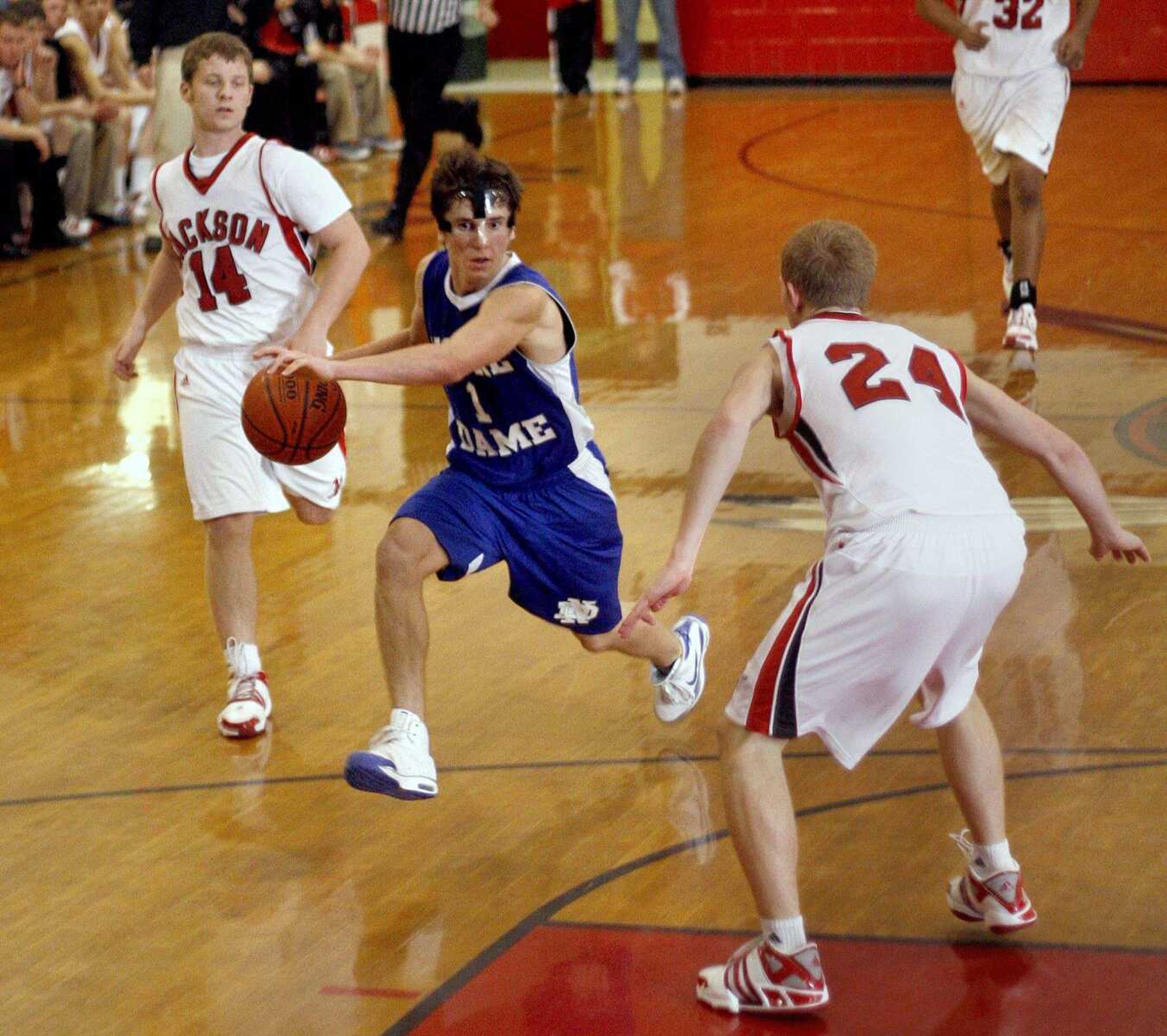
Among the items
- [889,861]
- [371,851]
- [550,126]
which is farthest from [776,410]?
[550,126]

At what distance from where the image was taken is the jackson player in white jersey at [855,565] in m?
3.28

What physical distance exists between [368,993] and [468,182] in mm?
1716

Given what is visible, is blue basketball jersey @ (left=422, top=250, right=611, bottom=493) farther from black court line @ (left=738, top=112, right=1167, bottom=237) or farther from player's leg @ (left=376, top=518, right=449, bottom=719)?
black court line @ (left=738, top=112, right=1167, bottom=237)

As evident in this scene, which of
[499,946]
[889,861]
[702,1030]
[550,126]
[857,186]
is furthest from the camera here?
[550,126]

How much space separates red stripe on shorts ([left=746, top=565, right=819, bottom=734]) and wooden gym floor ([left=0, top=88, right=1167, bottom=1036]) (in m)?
0.53

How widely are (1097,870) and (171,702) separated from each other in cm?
244

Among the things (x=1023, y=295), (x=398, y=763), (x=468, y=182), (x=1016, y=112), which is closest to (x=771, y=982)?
(x=398, y=763)

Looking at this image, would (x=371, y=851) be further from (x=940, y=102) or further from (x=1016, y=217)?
(x=940, y=102)

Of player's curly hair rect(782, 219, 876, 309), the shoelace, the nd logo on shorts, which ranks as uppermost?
player's curly hair rect(782, 219, 876, 309)

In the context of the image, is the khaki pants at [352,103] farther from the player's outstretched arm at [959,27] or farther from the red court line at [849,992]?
the red court line at [849,992]

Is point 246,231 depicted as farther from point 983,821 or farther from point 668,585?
point 983,821

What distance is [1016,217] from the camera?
26.8ft

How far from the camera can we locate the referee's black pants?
1111cm

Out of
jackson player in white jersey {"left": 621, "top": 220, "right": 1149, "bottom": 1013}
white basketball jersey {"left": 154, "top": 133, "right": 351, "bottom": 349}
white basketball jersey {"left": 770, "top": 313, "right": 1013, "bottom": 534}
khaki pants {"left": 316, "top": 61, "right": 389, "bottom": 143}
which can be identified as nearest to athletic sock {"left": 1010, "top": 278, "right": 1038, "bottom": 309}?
white basketball jersey {"left": 154, "top": 133, "right": 351, "bottom": 349}
